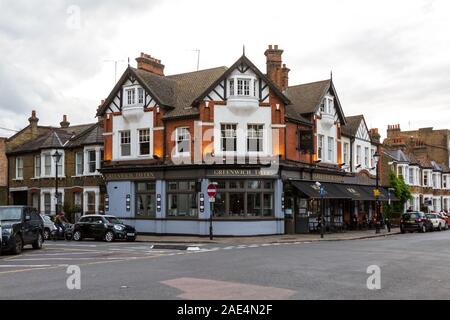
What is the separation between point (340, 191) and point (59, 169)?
71.2 ft

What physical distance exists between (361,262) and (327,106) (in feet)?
76.3

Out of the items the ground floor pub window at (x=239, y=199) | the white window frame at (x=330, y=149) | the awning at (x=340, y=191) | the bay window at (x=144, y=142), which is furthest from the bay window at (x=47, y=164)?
the white window frame at (x=330, y=149)

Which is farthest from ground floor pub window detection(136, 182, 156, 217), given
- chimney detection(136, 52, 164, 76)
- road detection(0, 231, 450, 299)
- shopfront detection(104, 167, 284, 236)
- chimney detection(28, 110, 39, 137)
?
chimney detection(28, 110, 39, 137)

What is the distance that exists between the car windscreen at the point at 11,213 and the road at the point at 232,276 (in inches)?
81.0

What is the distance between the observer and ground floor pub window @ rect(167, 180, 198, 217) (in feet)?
107

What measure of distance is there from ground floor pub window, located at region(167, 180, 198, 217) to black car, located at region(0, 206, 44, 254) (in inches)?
421

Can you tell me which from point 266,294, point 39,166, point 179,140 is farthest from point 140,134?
point 266,294

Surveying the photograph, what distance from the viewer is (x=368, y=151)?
153 ft

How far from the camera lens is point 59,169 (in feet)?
140

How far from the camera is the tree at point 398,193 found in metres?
51.1

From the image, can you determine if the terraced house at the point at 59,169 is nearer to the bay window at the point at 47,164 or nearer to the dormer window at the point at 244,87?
the bay window at the point at 47,164

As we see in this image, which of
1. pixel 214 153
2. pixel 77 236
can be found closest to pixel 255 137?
pixel 214 153

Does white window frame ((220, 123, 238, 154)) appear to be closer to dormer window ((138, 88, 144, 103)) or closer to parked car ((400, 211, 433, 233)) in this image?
dormer window ((138, 88, 144, 103))

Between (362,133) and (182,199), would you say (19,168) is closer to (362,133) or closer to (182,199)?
(182,199)
